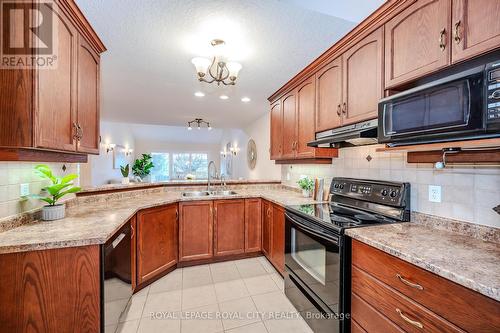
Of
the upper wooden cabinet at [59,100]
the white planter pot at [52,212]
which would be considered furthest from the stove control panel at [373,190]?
the white planter pot at [52,212]

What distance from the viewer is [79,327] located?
135 cm

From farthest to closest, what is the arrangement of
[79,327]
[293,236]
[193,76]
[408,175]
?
[193,76] → [293,236] → [408,175] → [79,327]

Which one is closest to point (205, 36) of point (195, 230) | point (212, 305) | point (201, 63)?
point (201, 63)

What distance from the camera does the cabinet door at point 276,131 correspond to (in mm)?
3230

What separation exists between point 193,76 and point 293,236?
7.25 feet

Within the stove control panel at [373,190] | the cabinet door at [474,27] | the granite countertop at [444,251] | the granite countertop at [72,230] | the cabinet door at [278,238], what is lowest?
the cabinet door at [278,238]

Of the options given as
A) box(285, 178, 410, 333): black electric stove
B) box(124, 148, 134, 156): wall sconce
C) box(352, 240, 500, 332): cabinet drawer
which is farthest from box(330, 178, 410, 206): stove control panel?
box(124, 148, 134, 156): wall sconce

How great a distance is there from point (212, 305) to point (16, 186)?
5.93 feet

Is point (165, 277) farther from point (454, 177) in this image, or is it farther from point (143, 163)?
point (143, 163)

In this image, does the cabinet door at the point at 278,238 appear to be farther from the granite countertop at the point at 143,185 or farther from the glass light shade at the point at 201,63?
the glass light shade at the point at 201,63

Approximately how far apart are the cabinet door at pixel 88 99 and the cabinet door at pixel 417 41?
2.25 m

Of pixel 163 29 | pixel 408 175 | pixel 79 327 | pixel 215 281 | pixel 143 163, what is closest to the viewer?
pixel 79 327

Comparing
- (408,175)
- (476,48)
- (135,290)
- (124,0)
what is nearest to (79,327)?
(135,290)

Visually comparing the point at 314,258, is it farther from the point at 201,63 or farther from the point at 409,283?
the point at 201,63
